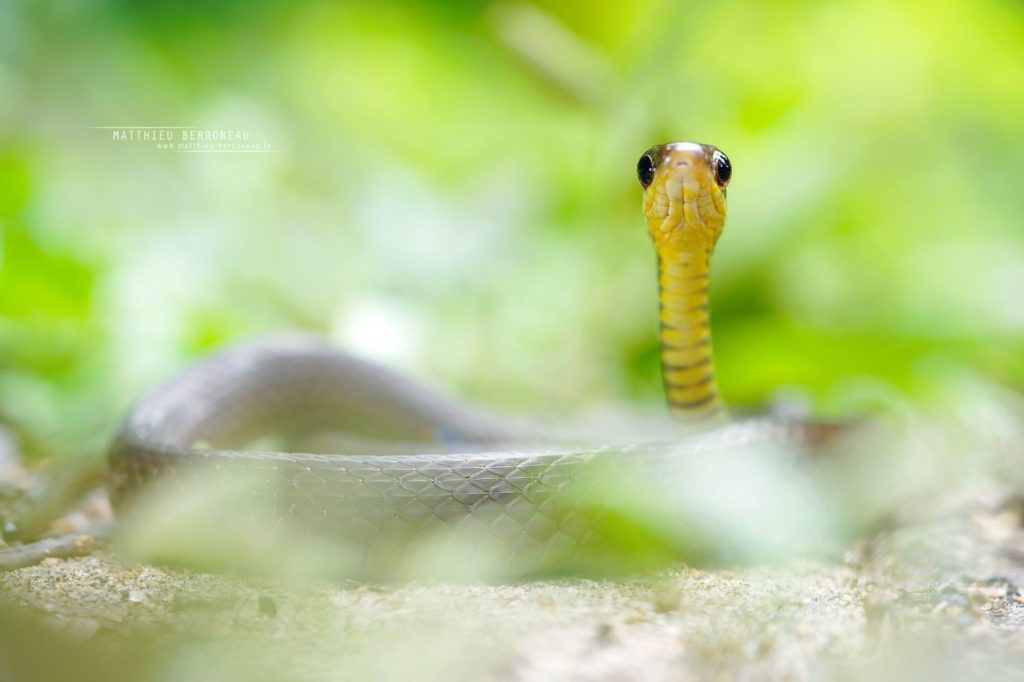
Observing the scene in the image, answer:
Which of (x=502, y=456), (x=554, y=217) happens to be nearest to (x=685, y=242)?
(x=502, y=456)

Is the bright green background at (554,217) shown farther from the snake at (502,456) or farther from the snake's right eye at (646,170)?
the snake's right eye at (646,170)

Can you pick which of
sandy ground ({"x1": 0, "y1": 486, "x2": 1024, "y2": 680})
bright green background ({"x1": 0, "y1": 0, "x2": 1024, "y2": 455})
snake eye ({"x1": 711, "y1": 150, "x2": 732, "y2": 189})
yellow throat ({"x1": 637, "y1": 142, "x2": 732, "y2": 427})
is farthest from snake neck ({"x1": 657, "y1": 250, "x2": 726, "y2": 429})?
bright green background ({"x1": 0, "y1": 0, "x2": 1024, "y2": 455})

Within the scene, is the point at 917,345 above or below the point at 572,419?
above

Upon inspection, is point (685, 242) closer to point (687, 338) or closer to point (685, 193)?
point (685, 193)

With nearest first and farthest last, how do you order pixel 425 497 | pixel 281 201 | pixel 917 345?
pixel 425 497 → pixel 917 345 → pixel 281 201

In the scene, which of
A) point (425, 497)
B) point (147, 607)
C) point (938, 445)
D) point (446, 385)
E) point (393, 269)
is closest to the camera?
point (147, 607)

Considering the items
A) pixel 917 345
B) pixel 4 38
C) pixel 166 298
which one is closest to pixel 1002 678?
pixel 917 345

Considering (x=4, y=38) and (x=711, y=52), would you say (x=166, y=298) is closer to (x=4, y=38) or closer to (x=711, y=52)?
(x=4, y=38)

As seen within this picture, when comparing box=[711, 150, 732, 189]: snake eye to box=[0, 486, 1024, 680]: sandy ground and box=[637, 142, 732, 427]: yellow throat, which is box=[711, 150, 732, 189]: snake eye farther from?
box=[0, 486, 1024, 680]: sandy ground
